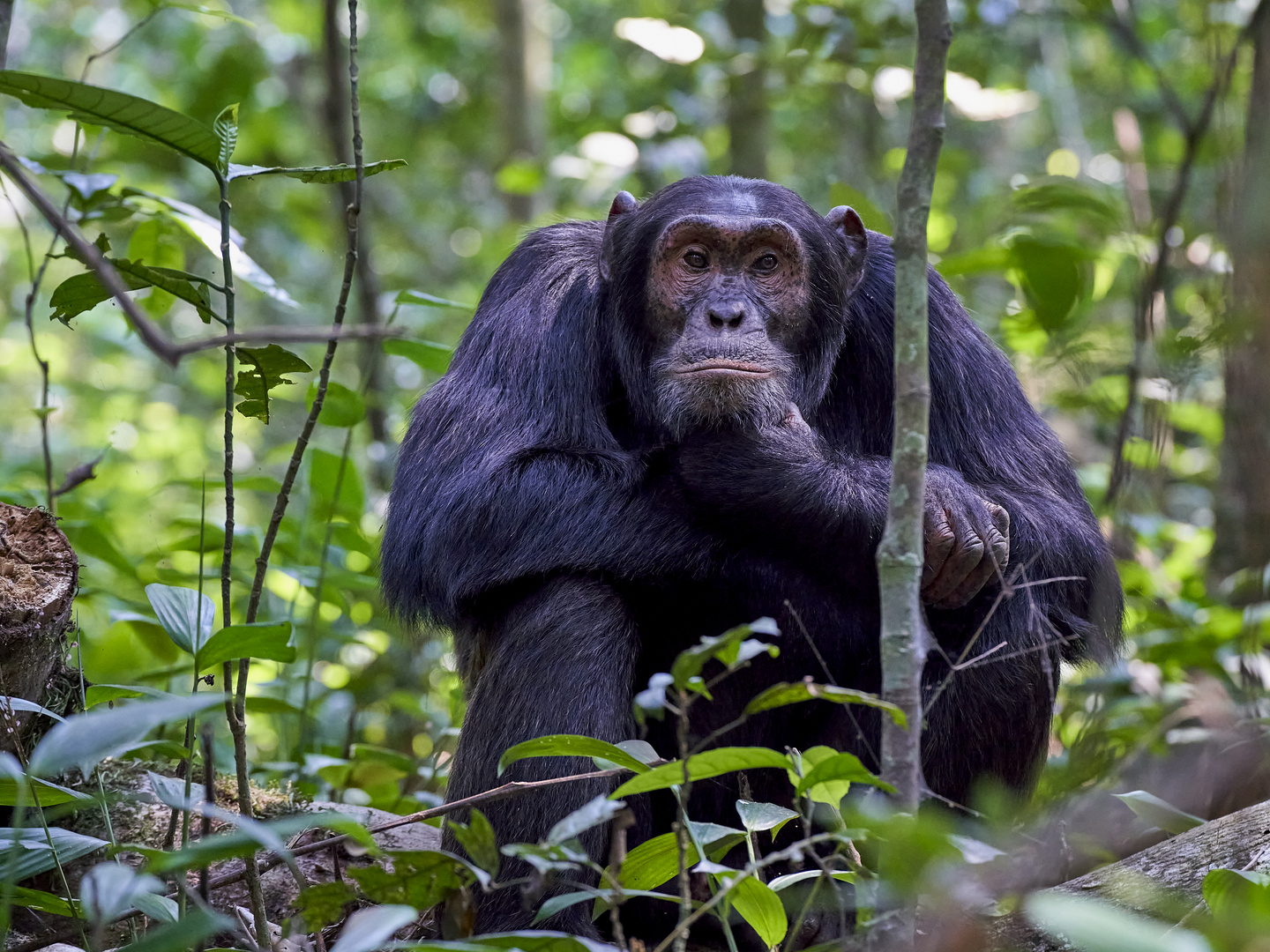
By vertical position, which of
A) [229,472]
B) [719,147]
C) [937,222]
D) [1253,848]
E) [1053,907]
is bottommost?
[1253,848]

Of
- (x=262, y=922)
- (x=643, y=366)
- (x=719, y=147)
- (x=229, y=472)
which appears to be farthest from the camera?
(x=719, y=147)

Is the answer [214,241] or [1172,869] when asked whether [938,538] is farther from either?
[214,241]

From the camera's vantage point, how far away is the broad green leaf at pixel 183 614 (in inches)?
105

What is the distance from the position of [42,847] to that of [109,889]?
807 mm

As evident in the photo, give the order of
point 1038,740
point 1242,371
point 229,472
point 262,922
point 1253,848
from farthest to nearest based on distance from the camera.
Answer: point 1242,371 < point 1038,740 < point 1253,848 < point 229,472 < point 262,922

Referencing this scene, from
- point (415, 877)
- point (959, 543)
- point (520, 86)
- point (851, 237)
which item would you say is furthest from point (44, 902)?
point (520, 86)

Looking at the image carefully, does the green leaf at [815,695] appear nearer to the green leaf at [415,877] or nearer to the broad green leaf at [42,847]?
the green leaf at [415,877]

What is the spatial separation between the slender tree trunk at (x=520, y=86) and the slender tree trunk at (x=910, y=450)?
7.59m

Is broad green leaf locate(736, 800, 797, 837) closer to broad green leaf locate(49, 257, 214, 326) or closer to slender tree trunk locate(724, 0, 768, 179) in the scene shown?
broad green leaf locate(49, 257, 214, 326)

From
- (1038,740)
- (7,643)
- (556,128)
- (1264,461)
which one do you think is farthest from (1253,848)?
(556,128)

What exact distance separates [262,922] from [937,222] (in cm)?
522

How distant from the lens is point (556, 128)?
11453 mm

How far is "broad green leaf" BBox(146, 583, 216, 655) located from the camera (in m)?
2.68

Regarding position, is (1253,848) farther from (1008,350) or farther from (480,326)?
(1008,350)
